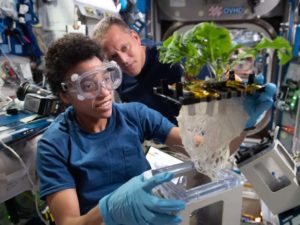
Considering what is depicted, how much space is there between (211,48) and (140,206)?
1.63 ft

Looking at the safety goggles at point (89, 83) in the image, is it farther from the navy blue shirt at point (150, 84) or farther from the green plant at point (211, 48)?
the navy blue shirt at point (150, 84)

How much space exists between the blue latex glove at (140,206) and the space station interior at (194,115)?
5cm

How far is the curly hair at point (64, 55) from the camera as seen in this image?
3.58 ft

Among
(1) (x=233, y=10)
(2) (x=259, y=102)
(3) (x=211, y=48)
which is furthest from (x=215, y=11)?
(3) (x=211, y=48)

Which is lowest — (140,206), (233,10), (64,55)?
(140,206)

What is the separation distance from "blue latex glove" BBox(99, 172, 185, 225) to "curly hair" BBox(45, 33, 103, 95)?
52 cm

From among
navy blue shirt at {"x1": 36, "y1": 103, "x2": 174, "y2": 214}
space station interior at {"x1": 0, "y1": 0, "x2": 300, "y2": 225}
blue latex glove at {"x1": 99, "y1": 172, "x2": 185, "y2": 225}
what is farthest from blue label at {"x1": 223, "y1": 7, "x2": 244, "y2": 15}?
blue latex glove at {"x1": 99, "y1": 172, "x2": 185, "y2": 225}

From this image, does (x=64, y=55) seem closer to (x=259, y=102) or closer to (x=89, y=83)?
(x=89, y=83)

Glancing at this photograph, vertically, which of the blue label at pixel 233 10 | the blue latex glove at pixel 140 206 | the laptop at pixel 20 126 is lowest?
the blue latex glove at pixel 140 206

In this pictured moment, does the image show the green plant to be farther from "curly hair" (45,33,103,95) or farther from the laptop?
the laptop

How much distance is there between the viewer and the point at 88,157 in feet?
3.67

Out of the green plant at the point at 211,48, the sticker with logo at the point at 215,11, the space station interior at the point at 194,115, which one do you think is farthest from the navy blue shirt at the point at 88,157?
the sticker with logo at the point at 215,11

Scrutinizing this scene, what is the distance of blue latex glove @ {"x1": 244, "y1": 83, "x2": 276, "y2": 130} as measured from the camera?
0.94m

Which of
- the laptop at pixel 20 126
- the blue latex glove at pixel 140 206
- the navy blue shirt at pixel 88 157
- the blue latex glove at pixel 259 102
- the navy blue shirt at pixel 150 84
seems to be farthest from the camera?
the navy blue shirt at pixel 150 84
